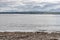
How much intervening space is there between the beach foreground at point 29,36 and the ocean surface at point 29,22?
0.04ft

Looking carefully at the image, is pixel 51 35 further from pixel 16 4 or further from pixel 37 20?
pixel 16 4

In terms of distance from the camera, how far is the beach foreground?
0.54 metres

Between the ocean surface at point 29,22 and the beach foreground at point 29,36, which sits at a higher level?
the ocean surface at point 29,22

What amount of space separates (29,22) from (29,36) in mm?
63

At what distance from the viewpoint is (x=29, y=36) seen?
1.79ft

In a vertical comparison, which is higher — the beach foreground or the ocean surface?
the ocean surface

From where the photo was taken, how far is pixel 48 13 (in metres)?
0.57

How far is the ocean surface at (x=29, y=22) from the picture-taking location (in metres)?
0.54

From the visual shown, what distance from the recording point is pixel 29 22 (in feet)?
1.83

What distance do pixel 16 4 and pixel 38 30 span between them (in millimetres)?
180

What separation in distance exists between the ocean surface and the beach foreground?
0.5 inches

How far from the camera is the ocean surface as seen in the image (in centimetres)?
54

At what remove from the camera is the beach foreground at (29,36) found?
21.2 inches

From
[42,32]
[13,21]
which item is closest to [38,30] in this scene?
[42,32]
